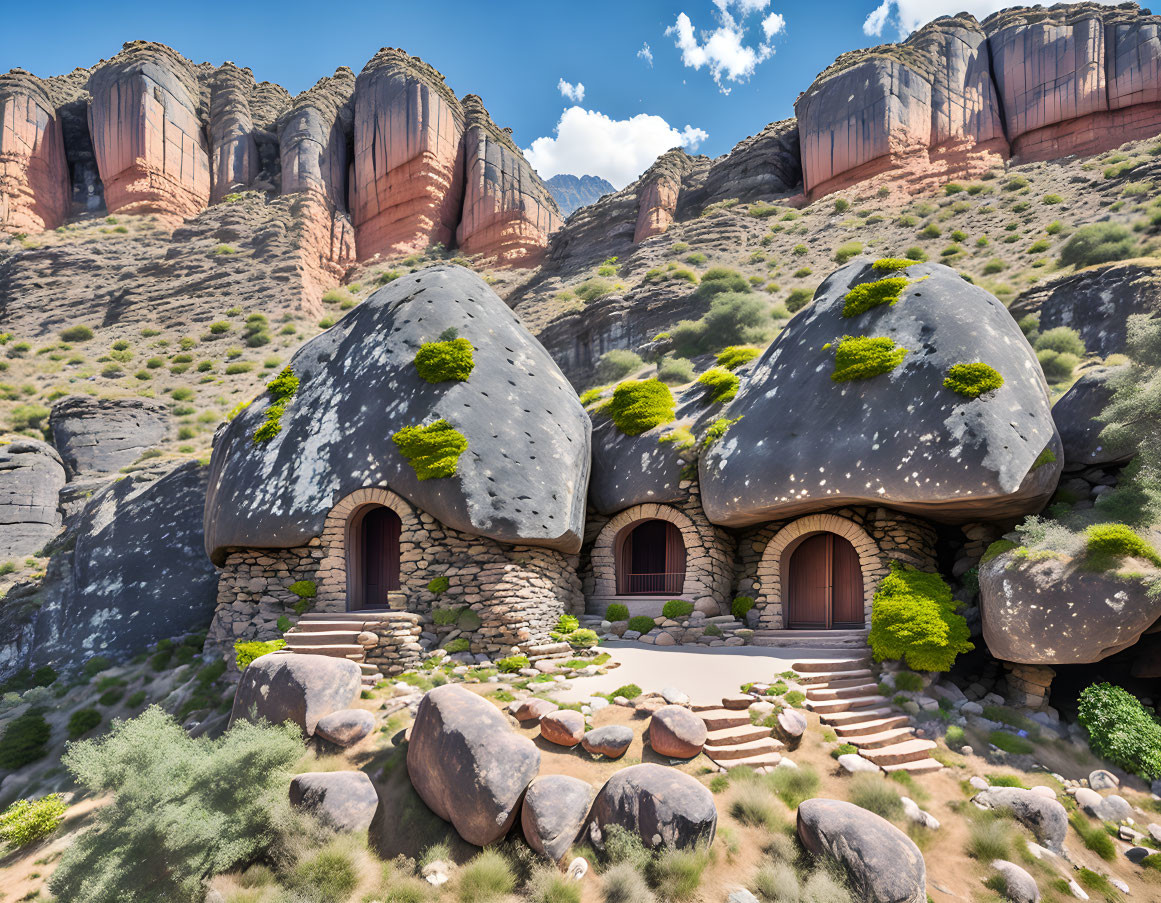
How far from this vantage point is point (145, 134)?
3825 centimetres

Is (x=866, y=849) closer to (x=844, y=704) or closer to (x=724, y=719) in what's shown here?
(x=724, y=719)

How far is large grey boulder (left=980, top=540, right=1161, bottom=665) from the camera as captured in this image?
29.1 ft

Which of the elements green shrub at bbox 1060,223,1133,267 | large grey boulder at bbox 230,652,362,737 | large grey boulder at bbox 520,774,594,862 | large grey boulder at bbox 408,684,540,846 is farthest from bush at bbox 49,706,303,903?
green shrub at bbox 1060,223,1133,267

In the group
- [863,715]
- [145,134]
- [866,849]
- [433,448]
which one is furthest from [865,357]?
[145,134]

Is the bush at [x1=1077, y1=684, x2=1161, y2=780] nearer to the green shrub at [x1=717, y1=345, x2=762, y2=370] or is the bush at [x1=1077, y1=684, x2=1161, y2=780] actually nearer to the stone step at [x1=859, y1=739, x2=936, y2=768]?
the stone step at [x1=859, y1=739, x2=936, y2=768]

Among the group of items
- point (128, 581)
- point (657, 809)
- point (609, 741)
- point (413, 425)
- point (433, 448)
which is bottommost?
point (657, 809)

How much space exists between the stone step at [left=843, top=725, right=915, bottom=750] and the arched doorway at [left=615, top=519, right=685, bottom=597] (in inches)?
251

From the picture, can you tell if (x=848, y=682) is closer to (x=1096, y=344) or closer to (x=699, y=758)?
(x=699, y=758)

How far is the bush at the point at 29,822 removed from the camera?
29.7ft

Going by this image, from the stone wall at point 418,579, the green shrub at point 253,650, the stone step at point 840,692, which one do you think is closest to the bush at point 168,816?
the green shrub at point 253,650

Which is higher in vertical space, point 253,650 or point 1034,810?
point 253,650

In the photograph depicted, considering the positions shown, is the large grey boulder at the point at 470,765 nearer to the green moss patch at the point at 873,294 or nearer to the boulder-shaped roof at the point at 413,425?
the boulder-shaped roof at the point at 413,425

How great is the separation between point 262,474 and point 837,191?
3684 cm

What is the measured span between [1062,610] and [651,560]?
32.4ft
